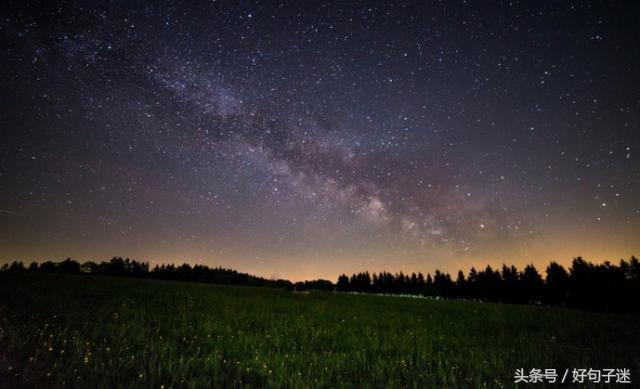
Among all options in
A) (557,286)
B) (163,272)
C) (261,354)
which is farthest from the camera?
(163,272)

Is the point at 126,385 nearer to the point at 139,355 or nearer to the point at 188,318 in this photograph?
the point at 139,355

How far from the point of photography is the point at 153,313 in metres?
9.86

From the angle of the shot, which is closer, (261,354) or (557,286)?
(261,354)

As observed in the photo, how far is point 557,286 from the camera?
75.8 m

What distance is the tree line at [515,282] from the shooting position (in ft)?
190

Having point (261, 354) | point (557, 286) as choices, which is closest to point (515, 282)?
point (557, 286)

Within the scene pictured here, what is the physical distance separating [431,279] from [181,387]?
396ft

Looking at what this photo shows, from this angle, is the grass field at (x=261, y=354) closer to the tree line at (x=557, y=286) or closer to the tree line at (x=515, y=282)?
the tree line at (x=515, y=282)

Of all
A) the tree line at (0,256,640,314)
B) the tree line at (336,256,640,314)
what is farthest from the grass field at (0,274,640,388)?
the tree line at (336,256,640,314)

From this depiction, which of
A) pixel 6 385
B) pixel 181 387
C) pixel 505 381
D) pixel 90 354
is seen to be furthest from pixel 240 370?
pixel 505 381

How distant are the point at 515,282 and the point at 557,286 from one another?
8.67m

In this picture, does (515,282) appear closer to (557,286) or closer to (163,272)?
(557,286)

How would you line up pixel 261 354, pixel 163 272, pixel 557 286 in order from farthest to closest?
pixel 163 272 → pixel 557 286 → pixel 261 354

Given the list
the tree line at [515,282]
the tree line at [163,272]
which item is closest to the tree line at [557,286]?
the tree line at [515,282]
